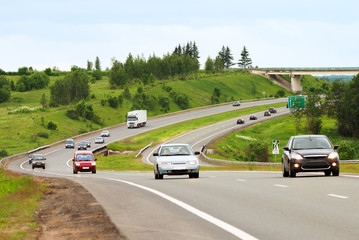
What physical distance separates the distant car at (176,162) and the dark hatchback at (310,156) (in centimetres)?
435

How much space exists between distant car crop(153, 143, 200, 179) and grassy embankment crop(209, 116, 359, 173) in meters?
62.4

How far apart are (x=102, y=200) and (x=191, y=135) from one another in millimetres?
96131

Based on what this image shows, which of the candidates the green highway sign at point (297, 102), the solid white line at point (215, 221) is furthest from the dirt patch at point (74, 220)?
the green highway sign at point (297, 102)

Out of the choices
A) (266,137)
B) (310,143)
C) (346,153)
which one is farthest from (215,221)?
(266,137)

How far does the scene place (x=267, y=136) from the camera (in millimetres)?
120562

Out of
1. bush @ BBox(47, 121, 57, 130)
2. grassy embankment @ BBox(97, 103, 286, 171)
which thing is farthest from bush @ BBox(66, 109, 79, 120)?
grassy embankment @ BBox(97, 103, 286, 171)

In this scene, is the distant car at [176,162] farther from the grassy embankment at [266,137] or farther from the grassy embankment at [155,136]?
the grassy embankment at [266,137]

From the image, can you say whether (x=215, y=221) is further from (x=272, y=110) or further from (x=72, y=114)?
(x=272, y=110)

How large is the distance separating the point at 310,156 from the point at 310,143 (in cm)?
109

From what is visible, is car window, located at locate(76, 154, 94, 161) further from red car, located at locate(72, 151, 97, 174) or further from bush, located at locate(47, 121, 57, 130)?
bush, located at locate(47, 121, 57, 130)

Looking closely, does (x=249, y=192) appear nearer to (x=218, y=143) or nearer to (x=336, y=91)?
(x=218, y=143)

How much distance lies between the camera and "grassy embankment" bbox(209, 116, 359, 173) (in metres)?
99.1

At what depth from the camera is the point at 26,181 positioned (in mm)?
27781

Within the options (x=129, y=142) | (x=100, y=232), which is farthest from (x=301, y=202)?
(x=129, y=142)
